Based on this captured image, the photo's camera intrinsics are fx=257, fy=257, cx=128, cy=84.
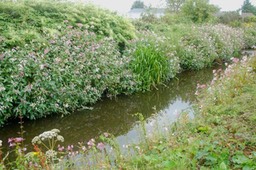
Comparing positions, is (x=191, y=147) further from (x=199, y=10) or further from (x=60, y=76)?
(x=199, y=10)

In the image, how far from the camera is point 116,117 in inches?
244

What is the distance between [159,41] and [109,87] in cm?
353

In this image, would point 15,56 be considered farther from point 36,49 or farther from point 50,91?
point 50,91

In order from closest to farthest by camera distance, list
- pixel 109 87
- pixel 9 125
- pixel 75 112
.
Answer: pixel 9 125
pixel 75 112
pixel 109 87

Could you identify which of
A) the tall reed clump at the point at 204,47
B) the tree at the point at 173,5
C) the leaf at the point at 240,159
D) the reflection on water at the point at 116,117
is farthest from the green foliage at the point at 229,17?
the leaf at the point at 240,159

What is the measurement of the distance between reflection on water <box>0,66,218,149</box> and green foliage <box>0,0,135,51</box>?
194 centimetres

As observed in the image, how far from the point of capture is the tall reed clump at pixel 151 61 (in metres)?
8.33

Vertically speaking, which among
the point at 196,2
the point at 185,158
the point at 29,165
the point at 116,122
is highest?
the point at 196,2

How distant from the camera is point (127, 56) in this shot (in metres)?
8.61

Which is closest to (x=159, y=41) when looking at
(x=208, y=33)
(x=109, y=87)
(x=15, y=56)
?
(x=109, y=87)

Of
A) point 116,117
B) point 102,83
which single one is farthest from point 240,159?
point 102,83

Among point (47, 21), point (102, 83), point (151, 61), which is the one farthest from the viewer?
point (151, 61)

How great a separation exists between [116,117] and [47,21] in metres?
3.44

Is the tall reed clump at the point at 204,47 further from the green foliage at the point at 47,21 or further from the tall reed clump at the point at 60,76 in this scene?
the tall reed clump at the point at 60,76
